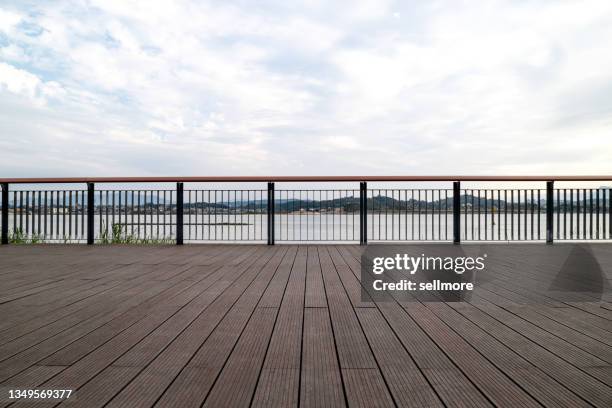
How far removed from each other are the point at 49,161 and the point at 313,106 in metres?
7.69

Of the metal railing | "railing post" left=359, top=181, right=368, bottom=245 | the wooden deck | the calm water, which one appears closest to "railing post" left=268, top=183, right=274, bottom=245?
the metal railing

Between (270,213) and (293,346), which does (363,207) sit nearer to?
(270,213)

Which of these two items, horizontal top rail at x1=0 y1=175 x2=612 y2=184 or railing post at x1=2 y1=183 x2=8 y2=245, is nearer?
horizontal top rail at x1=0 y1=175 x2=612 y2=184

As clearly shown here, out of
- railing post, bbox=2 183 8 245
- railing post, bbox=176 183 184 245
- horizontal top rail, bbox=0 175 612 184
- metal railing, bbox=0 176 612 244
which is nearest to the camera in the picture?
horizontal top rail, bbox=0 175 612 184

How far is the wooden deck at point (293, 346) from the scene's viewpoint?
0.97 m

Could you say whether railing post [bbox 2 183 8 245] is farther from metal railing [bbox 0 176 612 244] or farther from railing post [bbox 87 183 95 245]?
railing post [bbox 87 183 95 245]

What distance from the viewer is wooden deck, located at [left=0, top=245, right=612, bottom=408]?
3.17ft

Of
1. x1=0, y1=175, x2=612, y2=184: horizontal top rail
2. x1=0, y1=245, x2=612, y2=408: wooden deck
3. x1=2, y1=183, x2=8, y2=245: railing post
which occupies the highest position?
x1=0, y1=175, x2=612, y2=184: horizontal top rail

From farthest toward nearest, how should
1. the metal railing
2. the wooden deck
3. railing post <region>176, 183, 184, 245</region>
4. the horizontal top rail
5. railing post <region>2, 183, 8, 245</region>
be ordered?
railing post <region>2, 183, 8, 245</region>, railing post <region>176, 183, 184, 245</region>, the metal railing, the horizontal top rail, the wooden deck

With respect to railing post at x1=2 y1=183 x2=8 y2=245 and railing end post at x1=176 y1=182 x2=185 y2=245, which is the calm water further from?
railing post at x1=2 y1=183 x2=8 y2=245

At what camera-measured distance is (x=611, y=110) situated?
697cm

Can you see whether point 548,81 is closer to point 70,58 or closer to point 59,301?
point 59,301

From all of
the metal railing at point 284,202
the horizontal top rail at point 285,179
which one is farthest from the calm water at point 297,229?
the horizontal top rail at point 285,179

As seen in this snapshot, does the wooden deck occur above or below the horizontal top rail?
below
